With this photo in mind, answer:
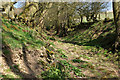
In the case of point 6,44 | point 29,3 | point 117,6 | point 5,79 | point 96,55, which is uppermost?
point 29,3

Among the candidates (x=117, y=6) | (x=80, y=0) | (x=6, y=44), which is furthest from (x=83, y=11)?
(x=6, y=44)

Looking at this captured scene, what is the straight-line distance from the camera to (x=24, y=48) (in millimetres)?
6660

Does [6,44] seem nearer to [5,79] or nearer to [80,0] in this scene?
[5,79]

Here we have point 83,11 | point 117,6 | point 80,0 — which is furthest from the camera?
point 83,11

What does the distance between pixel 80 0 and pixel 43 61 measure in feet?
63.6

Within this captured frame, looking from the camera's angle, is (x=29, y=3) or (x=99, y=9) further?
(x=99, y=9)

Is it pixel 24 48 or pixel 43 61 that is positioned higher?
pixel 24 48

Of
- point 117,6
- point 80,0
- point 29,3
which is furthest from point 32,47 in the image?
point 80,0

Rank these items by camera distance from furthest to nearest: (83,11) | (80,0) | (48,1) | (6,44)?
1. (83,11)
2. (80,0)
3. (48,1)
4. (6,44)

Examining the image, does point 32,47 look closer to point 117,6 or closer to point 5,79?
point 5,79

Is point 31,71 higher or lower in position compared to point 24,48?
lower

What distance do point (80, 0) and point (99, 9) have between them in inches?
184

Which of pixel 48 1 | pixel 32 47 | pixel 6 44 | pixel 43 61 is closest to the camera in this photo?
pixel 6 44

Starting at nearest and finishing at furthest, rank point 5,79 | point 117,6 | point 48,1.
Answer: point 5,79
point 117,6
point 48,1
